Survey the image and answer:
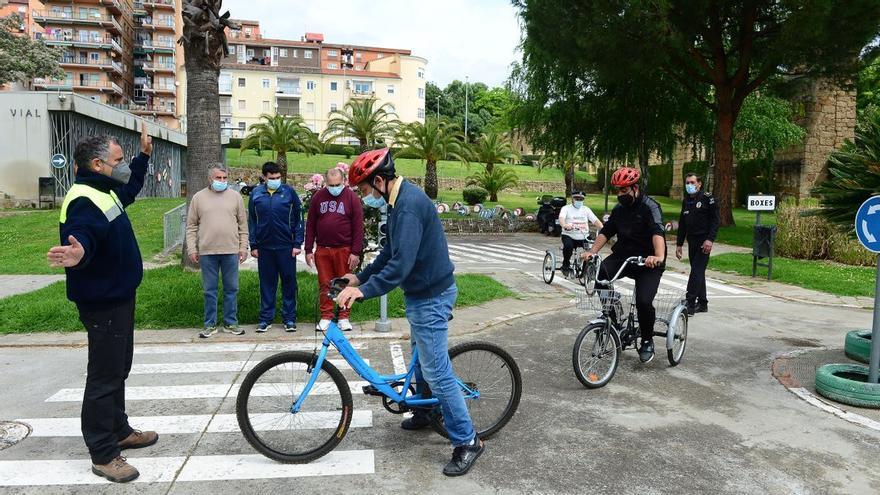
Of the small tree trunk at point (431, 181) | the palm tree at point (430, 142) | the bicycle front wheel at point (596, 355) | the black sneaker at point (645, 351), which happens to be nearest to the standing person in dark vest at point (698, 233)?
the black sneaker at point (645, 351)

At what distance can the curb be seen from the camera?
548 centimetres

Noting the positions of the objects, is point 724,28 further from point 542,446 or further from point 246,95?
point 246,95

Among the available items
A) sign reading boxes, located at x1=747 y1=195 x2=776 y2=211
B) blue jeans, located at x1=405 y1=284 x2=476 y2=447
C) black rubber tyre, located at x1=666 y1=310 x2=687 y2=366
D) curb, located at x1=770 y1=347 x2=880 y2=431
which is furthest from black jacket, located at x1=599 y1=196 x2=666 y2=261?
sign reading boxes, located at x1=747 y1=195 x2=776 y2=211

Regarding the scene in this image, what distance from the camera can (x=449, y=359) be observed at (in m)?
4.48

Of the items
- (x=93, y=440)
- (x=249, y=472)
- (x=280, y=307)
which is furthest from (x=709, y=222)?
→ (x=93, y=440)

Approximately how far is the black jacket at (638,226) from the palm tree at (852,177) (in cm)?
213

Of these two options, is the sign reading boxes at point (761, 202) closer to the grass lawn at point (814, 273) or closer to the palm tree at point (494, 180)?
the grass lawn at point (814, 273)

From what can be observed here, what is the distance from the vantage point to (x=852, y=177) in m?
6.99

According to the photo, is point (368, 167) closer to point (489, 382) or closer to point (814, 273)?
point (489, 382)

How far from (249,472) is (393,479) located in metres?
0.96

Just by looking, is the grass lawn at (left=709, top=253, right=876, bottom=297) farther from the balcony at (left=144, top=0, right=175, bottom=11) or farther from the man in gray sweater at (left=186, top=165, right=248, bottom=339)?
the balcony at (left=144, top=0, right=175, bottom=11)

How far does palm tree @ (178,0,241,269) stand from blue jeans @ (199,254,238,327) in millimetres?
3414

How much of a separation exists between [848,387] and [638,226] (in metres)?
2.36

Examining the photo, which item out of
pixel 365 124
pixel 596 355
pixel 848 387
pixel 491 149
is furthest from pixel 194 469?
pixel 491 149
